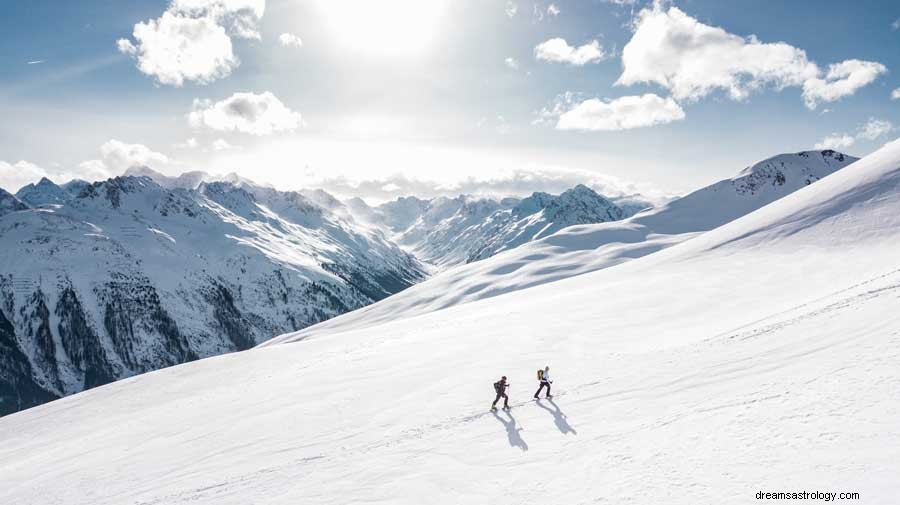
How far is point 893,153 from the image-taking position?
59625mm

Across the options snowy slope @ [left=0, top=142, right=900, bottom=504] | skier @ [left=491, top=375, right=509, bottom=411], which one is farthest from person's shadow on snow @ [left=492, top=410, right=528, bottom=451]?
skier @ [left=491, top=375, right=509, bottom=411]

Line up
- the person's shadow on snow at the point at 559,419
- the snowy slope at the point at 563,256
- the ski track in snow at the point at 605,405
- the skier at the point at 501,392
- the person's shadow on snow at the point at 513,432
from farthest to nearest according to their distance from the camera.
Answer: the snowy slope at the point at 563,256, the skier at the point at 501,392, the person's shadow on snow at the point at 559,419, the person's shadow on snow at the point at 513,432, the ski track in snow at the point at 605,405

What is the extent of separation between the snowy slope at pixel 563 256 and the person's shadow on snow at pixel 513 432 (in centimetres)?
7886

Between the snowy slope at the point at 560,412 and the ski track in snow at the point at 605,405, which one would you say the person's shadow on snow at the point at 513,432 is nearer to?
the ski track in snow at the point at 605,405

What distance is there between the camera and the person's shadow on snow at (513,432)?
15815mm

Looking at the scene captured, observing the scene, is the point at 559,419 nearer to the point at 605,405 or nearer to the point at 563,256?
the point at 605,405

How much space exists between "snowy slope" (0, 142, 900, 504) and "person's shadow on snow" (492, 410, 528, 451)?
0.11m

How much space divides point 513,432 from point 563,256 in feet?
376

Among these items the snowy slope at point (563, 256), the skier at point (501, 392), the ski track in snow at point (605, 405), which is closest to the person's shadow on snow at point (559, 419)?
the ski track in snow at point (605, 405)

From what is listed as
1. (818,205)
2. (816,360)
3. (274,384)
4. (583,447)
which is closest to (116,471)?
(274,384)

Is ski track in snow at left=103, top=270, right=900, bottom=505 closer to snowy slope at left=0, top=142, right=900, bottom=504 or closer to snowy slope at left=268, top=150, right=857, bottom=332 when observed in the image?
snowy slope at left=0, top=142, right=900, bottom=504

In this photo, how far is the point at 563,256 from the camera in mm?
127500

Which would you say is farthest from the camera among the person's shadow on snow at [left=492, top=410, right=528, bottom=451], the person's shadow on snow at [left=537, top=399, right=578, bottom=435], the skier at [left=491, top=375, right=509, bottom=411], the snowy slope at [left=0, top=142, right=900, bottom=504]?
the skier at [left=491, top=375, right=509, bottom=411]

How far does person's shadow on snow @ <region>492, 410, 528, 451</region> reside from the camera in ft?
51.9
